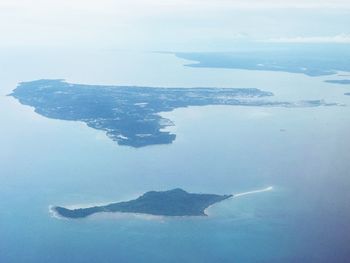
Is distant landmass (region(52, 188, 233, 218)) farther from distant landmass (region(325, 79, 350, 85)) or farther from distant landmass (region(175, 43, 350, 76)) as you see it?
distant landmass (region(175, 43, 350, 76))

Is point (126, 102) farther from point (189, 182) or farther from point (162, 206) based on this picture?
point (162, 206)

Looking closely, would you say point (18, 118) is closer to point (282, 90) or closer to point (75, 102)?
point (75, 102)

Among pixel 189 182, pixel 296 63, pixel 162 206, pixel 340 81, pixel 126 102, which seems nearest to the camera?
pixel 162 206

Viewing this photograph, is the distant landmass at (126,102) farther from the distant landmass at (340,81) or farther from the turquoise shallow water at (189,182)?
the distant landmass at (340,81)

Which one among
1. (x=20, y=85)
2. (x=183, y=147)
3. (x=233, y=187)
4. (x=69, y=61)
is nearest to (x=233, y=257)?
(x=233, y=187)

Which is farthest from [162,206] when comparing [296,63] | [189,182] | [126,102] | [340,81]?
A: [296,63]

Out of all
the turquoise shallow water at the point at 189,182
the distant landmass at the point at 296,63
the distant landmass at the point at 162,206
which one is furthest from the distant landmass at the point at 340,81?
the distant landmass at the point at 162,206

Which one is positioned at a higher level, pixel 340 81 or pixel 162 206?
pixel 340 81
